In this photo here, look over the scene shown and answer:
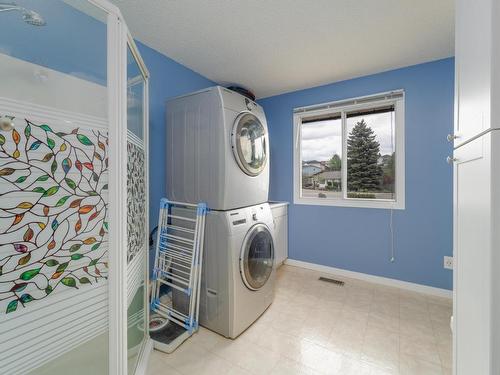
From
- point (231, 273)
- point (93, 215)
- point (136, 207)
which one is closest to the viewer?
point (93, 215)

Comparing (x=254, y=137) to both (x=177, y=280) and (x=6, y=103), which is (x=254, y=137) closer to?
(x=177, y=280)

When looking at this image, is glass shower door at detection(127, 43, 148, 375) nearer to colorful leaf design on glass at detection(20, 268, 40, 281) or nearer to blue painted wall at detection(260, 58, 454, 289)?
colorful leaf design on glass at detection(20, 268, 40, 281)

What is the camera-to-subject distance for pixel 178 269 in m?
1.79

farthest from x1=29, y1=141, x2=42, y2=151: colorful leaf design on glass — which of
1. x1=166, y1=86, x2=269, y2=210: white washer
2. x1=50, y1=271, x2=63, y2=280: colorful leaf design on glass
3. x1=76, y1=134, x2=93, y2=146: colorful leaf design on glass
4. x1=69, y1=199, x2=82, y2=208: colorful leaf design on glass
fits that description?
x1=166, y1=86, x2=269, y2=210: white washer

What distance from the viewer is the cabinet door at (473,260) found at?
1.72 feet

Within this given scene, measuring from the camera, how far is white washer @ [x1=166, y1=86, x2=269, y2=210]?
1.57 meters

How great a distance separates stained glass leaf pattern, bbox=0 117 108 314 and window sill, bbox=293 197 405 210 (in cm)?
237

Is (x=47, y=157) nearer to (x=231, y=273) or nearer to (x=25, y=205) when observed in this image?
(x=25, y=205)

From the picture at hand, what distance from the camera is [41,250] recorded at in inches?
28.7

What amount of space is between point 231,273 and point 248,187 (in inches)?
26.6

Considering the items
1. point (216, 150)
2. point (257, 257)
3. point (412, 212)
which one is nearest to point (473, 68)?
point (216, 150)

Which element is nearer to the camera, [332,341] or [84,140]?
[84,140]

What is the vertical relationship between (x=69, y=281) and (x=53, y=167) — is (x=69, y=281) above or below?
below

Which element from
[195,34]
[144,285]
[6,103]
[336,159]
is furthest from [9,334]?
[336,159]
